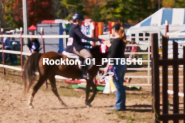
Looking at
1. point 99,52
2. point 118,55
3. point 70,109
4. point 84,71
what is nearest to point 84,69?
point 84,71

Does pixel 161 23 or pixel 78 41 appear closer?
pixel 78 41

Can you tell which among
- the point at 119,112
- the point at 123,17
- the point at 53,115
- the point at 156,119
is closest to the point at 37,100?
the point at 53,115

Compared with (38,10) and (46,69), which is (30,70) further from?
(38,10)

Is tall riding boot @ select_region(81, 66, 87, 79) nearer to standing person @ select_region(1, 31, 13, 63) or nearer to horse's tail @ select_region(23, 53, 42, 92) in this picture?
horse's tail @ select_region(23, 53, 42, 92)

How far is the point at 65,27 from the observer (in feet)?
69.2

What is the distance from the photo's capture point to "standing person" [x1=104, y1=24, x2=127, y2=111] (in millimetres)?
8258

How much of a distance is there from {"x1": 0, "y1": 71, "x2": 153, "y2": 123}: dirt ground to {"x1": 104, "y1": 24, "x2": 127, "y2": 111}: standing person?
289 millimetres

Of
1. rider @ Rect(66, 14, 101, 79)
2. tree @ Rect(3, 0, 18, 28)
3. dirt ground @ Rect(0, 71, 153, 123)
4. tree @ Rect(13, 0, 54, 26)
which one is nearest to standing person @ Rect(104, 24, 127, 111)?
dirt ground @ Rect(0, 71, 153, 123)

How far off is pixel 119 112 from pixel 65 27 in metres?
13.3

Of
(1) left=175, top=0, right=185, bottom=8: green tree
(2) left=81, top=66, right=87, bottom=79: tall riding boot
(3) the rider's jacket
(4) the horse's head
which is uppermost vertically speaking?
(1) left=175, top=0, right=185, bottom=8: green tree

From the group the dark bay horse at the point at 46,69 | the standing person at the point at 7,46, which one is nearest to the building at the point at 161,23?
the standing person at the point at 7,46

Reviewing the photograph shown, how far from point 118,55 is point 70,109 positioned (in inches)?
68.4

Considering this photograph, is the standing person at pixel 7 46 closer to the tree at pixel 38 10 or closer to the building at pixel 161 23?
the building at pixel 161 23

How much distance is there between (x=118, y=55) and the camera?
8.30 meters
